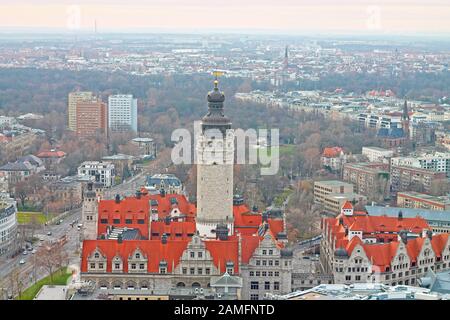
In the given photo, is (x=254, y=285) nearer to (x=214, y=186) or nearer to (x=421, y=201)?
(x=214, y=186)

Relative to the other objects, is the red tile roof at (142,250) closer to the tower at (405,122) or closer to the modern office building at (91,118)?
the modern office building at (91,118)

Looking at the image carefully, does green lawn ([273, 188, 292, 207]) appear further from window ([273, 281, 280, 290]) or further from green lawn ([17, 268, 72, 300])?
window ([273, 281, 280, 290])

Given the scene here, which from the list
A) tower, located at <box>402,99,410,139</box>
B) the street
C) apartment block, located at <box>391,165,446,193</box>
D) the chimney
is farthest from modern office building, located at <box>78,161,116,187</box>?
tower, located at <box>402,99,410,139</box>

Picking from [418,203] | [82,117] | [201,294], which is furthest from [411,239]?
[82,117]

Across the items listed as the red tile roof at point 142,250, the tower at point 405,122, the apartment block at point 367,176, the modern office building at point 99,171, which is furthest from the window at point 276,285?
the tower at point 405,122

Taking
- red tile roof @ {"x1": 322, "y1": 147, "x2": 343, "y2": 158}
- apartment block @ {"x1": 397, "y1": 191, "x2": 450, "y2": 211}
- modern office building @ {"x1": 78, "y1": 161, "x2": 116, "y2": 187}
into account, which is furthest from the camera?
red tile roof @ {"x1": 322, "y1": 147, "x2": 343, "y2": 158}
